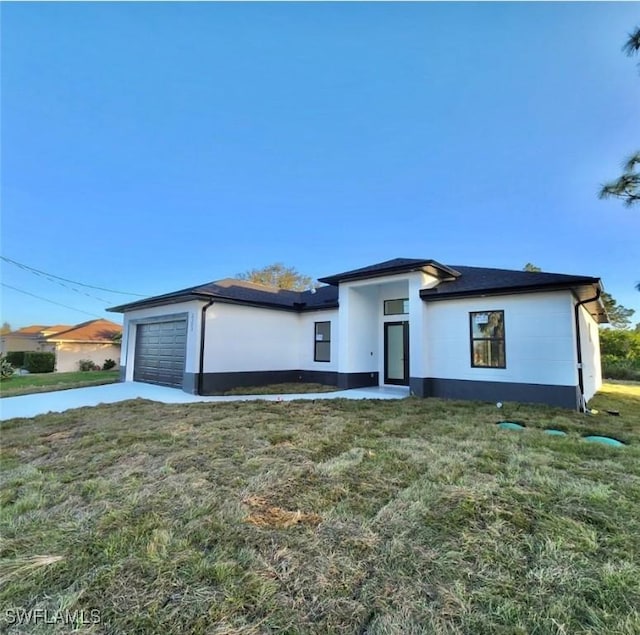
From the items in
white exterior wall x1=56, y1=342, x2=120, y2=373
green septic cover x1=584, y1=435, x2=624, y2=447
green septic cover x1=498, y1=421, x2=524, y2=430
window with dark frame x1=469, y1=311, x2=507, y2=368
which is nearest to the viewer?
green septic cover x1=584, y1=435, x2=624, y2=447

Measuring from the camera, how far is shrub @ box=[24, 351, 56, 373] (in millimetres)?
21750

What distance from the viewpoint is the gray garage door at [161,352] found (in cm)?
1166

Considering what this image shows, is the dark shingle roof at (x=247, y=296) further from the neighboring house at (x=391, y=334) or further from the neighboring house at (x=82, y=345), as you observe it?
the neighboring house at (x=82, y=345)

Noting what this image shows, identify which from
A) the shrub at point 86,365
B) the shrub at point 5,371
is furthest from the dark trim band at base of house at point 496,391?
the shrub at point 86,365

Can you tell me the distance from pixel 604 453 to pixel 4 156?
1878 cm

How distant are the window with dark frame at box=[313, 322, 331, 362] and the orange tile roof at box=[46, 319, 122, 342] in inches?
837

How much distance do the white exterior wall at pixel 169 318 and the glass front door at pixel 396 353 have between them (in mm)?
6549

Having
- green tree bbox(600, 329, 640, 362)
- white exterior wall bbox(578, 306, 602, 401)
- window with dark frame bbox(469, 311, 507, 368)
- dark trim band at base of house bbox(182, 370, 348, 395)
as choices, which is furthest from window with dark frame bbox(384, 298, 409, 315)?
green tree bbox(600, 329, 640, 362)

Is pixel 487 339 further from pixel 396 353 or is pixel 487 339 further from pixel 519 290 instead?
pixel 396 353

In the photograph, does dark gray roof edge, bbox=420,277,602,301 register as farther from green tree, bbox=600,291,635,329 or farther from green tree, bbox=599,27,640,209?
green tree, bbox=600,291,635,329

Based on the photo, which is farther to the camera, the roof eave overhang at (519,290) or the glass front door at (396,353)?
the glass front door at (396,353)

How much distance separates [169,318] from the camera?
12133 mm

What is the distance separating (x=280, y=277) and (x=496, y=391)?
82.1 ft

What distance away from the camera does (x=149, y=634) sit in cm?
175
